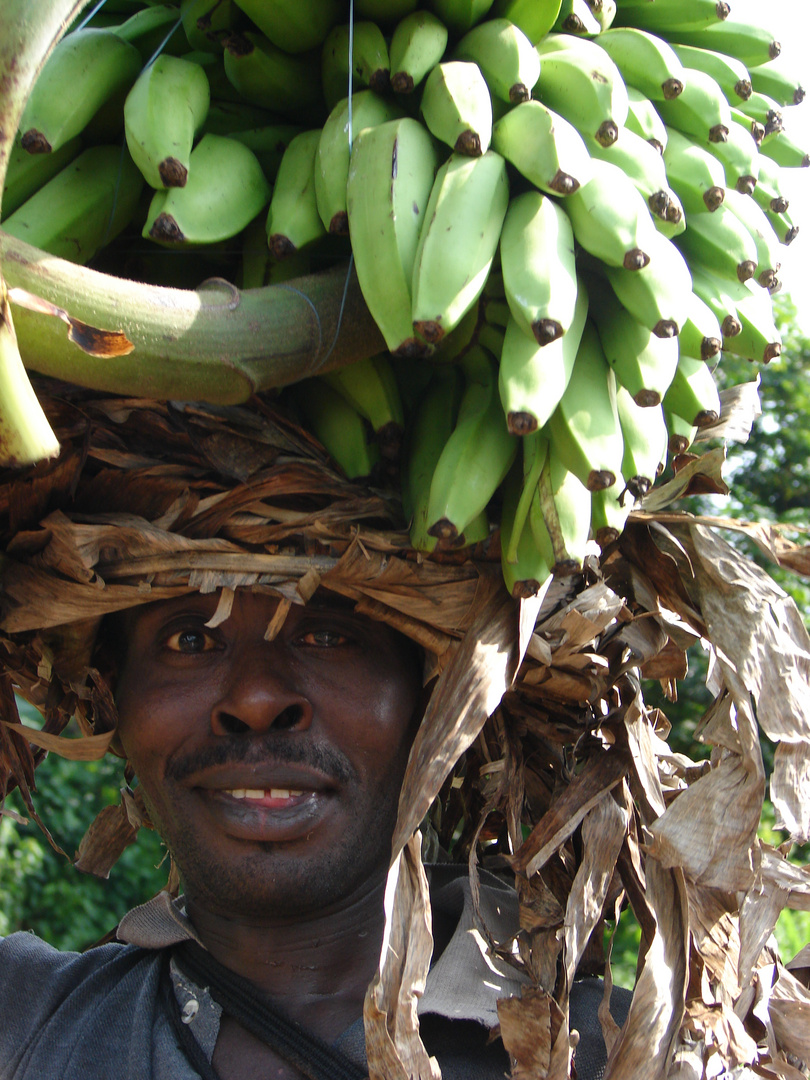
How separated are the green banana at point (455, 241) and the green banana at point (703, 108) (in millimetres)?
276

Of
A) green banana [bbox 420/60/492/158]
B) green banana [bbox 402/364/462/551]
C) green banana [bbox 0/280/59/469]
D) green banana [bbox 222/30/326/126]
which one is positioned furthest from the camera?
green banana [bbox 402/364/462/551]

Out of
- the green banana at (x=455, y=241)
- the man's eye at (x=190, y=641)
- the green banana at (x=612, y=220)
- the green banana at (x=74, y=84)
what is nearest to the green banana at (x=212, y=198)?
the green banana at (x=74, y=84)

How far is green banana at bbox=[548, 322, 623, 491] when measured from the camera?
3.30ft

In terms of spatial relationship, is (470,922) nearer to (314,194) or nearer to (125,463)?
(125,463)

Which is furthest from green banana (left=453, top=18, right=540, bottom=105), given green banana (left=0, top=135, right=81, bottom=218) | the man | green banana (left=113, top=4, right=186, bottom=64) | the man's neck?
the man's neck

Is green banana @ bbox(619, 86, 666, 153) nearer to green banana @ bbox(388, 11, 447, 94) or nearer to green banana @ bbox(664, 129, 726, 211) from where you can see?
green banana @ bbox(664, 129, 726, 211)

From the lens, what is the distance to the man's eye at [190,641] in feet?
4.54

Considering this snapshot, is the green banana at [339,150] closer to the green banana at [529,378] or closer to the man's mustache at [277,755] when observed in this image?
the green banana at [529,378]

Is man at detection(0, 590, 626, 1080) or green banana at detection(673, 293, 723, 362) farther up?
green banana at detection(673, 293, 723, 362)

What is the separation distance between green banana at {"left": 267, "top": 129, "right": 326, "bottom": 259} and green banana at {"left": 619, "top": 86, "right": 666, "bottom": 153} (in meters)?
0.33

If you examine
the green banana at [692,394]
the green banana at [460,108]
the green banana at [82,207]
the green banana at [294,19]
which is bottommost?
the green banana at [82,207]

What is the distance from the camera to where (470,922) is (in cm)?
139

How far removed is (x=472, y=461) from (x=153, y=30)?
1.94 ft

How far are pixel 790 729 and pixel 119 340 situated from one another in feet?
2.62
